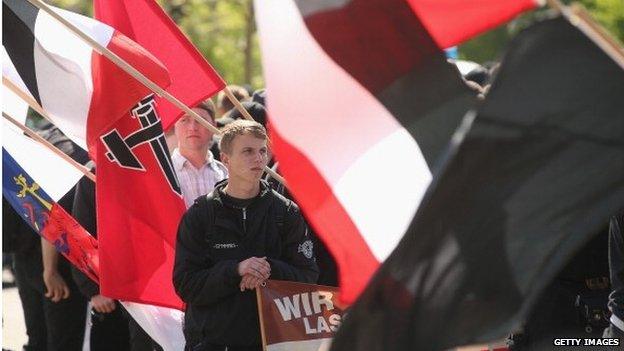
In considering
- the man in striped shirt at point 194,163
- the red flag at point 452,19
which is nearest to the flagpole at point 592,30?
the red flag at point 452,19

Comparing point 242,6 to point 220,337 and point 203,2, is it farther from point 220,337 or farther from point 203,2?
point 220,337

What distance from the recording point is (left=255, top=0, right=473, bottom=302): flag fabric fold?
5305mm

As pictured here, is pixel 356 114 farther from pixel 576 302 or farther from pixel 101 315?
pixel 101 315

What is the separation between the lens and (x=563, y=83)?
4.50m

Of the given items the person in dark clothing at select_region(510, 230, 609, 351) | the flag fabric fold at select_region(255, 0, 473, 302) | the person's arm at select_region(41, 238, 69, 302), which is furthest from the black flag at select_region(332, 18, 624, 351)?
the person's arm at select_region(41, 238, 69, 302)

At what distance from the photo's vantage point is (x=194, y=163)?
28.1 ft

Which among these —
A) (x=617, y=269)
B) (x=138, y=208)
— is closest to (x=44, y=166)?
(x=138, y=208)

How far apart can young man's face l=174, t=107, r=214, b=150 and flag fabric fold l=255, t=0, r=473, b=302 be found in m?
3.16

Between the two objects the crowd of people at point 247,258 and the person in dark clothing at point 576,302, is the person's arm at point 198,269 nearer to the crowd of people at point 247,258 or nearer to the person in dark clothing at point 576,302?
the crowd of people at point 247,258

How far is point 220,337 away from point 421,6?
7.65ft

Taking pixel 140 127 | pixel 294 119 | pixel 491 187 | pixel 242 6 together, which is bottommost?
pixel 491 187

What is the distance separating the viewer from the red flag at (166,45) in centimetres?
814

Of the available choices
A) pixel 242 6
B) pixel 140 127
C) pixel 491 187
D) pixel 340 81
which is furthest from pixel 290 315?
pixel 242 6

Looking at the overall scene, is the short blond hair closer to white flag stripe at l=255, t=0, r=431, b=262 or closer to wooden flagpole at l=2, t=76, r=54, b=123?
wooden flagpole at l=2, t=76, r=54, b=123
